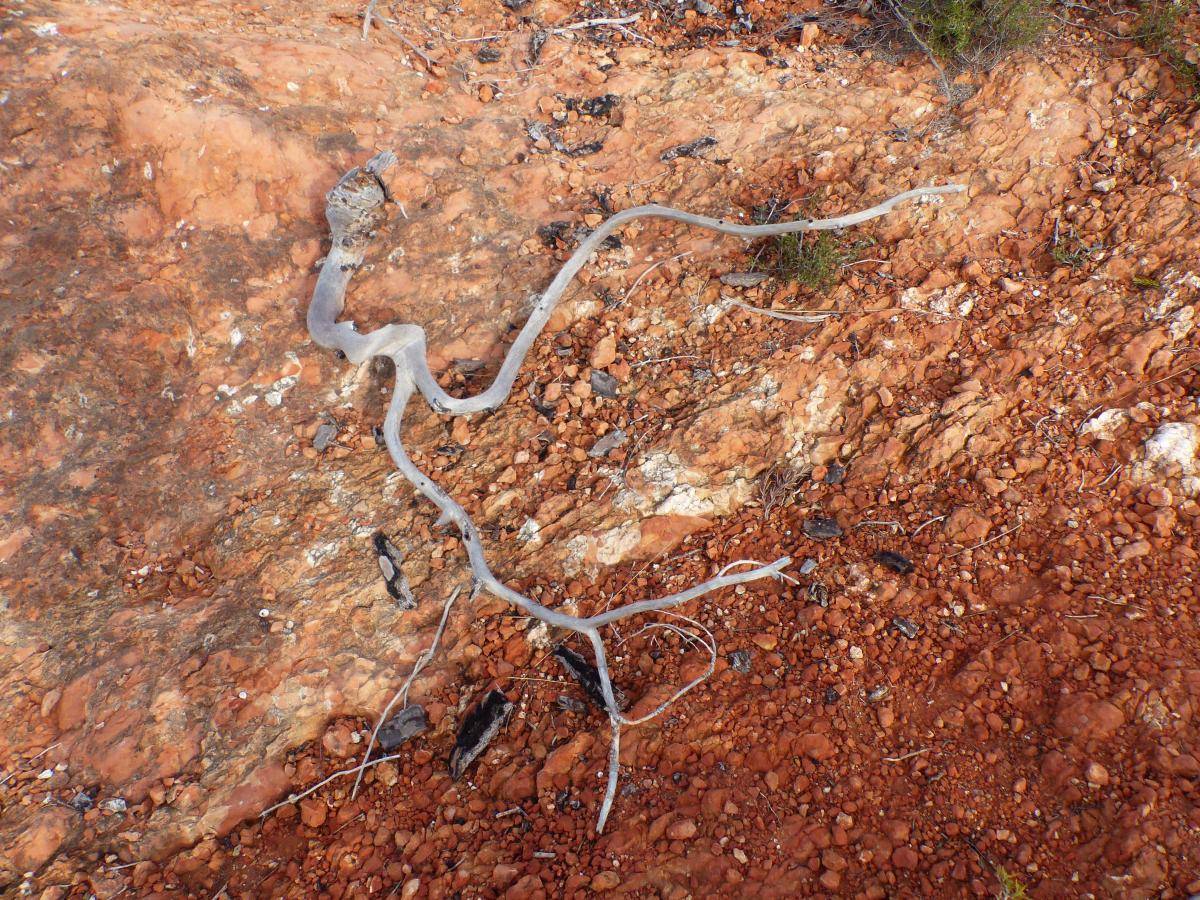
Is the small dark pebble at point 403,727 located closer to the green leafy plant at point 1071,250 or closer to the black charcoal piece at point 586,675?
the black charcoal piece at point 586,675

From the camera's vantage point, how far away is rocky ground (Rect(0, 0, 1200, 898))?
208 cm

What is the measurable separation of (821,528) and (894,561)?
0.28 metres

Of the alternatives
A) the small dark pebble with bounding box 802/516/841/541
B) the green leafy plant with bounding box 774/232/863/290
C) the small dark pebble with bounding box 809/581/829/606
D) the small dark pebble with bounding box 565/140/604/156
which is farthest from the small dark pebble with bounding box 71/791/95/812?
the small dark pebble with bounding box 565/140/604/156

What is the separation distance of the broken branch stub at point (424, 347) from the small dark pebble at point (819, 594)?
0.13 meters

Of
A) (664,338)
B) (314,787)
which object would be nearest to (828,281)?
(664,338)

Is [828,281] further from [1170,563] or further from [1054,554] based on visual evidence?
[1170,563]

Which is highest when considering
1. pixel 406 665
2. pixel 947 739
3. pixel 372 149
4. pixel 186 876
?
pixel 372 149

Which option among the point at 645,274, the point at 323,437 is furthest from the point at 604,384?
the point at 323,437

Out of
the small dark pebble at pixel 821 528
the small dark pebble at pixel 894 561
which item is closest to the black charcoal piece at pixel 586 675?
the small dark pebble at pixel 821 528

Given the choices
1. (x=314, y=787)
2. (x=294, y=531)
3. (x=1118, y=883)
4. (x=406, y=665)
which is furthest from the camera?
(x=294, y=531)

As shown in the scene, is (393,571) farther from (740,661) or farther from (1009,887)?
(1009,887)

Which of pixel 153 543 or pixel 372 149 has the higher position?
→ pixel 372 149

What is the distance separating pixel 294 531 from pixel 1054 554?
296 centimetres

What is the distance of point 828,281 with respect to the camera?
3.14 meters
